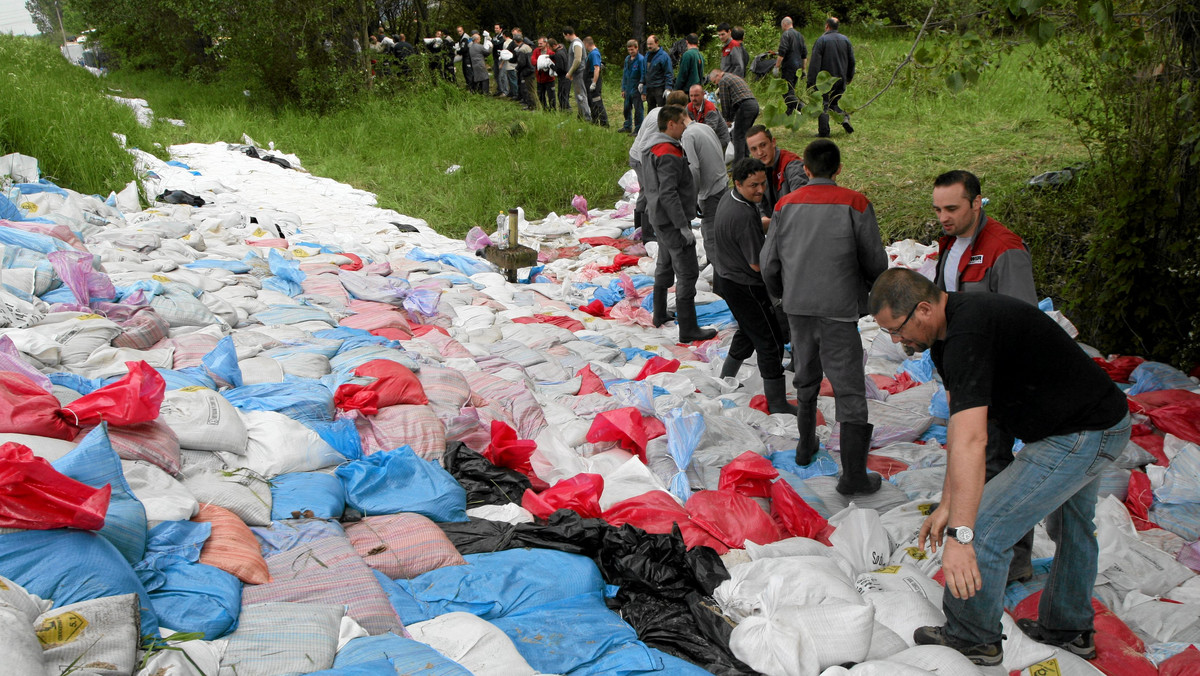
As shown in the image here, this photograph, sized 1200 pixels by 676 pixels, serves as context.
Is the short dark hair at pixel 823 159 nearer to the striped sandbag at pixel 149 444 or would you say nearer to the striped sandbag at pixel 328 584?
the striped sandbag at pixel 328 584

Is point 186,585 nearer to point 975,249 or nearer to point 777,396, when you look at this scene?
point 975,249

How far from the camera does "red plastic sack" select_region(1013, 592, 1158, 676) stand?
2.62 metres

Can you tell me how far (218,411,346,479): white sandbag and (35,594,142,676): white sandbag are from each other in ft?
4.03

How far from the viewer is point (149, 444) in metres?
3.01

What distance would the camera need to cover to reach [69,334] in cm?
402

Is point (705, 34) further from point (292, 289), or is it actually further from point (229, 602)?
point (229, 602)

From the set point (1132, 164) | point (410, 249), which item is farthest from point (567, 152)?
point (1132, 164)

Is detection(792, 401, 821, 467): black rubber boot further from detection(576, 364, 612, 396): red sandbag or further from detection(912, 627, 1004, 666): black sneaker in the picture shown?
detection(912, 627, 1004, 666): black sneaker

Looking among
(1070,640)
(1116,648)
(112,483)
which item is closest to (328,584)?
(112,483)

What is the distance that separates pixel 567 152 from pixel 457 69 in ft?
25.9

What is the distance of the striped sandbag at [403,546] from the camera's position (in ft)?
9.68

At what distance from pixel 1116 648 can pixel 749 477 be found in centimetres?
136

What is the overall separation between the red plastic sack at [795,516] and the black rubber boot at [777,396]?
3.92 ft

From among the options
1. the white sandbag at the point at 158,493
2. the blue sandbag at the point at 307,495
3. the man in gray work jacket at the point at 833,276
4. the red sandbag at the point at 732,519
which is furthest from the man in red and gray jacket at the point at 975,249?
the white sandbag at the point at 158,493
